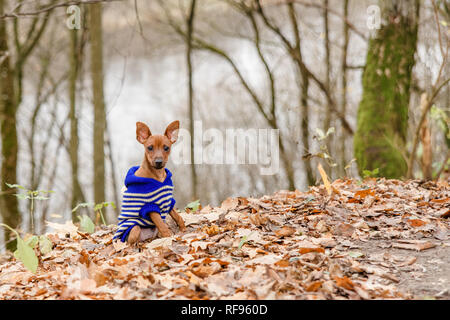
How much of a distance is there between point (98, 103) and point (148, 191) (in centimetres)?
568

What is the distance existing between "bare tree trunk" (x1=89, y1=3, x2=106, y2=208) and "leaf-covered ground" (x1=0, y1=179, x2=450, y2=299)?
3.81m

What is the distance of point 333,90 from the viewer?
13.9 metres

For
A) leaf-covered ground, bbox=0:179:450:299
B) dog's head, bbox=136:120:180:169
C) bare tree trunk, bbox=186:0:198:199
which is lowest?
leaf-covered ground, bbox=0:179:450:299

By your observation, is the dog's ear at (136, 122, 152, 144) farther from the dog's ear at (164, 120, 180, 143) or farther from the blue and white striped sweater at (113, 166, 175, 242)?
the blue and white striped sweater at (113, 166, 175, 242)

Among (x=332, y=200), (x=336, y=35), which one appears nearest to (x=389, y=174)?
(x=332, y=200)

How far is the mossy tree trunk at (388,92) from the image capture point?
6.52 metres

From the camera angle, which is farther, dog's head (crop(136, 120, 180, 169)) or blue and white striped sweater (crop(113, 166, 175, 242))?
blue and white striped sweater (crop(113, 166, 175, 242))

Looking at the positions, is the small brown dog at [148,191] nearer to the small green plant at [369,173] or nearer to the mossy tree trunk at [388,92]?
the small green plant at [369,173]

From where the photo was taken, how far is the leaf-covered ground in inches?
101

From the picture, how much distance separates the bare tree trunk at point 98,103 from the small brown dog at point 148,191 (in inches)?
196

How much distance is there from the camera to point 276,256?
9.86 feet

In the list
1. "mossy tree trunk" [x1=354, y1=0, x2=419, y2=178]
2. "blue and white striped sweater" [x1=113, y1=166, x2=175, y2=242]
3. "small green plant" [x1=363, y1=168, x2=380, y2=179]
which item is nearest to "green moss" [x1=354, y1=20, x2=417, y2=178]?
"mossy tree trunk" [x1=354, y1=0, x2=419, y2=178]

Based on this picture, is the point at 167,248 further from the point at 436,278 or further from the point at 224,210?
the point at 436,278

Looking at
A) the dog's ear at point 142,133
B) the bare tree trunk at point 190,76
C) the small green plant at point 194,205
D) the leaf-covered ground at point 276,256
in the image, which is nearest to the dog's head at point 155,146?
the dog's ear at point 142,133
